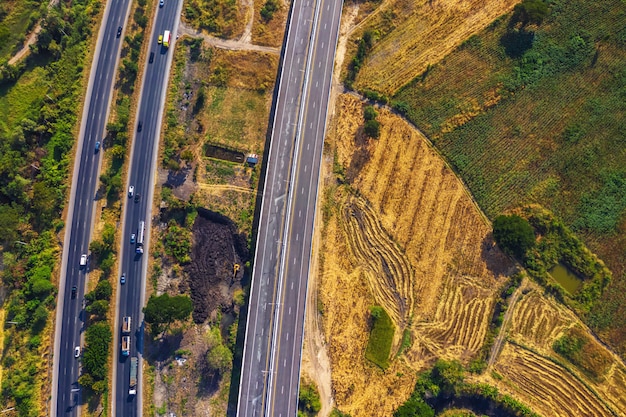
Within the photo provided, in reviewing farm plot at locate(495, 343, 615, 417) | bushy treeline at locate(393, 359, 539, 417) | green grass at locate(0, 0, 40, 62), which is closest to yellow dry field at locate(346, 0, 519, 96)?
bushy treeline at locate(393, 359, 539, 417)

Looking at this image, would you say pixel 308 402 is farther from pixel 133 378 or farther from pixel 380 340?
pixel 133 378

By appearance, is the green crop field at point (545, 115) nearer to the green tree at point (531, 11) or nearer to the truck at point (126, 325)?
the green tree at point (531, 11)

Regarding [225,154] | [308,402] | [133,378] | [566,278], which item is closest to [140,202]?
[225,154]

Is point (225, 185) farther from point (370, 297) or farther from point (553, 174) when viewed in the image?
point (553, 174)

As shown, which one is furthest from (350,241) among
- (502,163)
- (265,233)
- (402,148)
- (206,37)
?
(206,37)

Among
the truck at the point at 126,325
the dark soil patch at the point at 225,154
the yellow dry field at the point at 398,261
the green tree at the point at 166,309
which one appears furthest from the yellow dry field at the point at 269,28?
the truck at the point at 126,325

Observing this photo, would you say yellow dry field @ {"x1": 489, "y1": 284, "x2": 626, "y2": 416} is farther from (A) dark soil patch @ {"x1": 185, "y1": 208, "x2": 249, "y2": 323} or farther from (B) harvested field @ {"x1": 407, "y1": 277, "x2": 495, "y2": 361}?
(A) dark soil patch @ {"x1": 185, "y1": 208, "x2": 249, "y2": 323}

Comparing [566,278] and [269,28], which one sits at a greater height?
[269,28]
